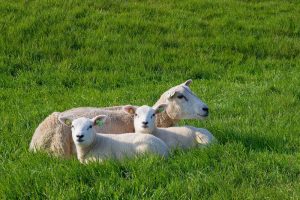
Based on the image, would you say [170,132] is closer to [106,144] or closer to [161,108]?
[161,108]

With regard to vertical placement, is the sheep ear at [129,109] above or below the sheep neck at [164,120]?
above

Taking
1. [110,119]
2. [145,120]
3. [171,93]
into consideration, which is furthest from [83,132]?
[171,93]

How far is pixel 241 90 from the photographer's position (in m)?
10.4

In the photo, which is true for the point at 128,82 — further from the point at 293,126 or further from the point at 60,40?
the point at 293,126

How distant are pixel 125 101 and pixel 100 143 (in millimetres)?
3352

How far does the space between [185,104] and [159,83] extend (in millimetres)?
4385

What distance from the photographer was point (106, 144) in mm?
6055

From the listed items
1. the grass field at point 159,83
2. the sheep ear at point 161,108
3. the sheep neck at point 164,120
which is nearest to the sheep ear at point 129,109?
the sheep ear at point 161,108

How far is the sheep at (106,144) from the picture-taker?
19.2 feet

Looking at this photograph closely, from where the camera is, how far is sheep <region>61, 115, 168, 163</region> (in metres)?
5.86

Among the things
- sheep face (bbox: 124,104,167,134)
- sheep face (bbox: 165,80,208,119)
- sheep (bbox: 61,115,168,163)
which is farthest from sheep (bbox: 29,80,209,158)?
sheep face (bbox: 124,104,167,134)

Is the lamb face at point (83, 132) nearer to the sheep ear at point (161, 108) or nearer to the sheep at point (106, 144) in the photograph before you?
the sheep at point (106, 144)

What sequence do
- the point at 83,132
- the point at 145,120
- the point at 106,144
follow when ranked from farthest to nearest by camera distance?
1. the point at 145,120
2. the point at 106,144
3. the point at 83,132

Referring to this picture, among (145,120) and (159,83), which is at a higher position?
Answer: (145,120)
